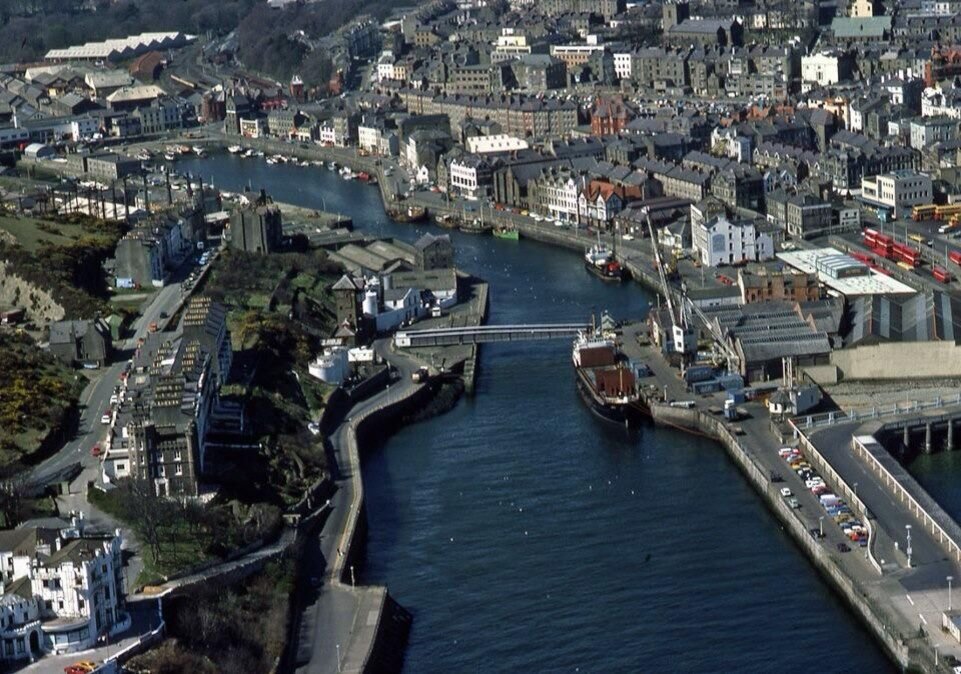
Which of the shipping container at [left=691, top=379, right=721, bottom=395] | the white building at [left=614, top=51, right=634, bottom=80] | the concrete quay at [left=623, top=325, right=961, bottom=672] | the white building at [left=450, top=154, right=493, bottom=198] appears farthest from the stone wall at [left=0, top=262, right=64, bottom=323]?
the white building at [left=614, top=51, right=634, bottom=80]

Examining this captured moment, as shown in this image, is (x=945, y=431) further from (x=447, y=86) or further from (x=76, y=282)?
(x=447, y=86)

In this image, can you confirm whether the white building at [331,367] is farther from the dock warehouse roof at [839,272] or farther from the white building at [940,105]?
the white building at [940,105]

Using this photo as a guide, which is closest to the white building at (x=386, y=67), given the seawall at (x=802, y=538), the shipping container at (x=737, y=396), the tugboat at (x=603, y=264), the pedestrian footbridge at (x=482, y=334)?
the tugboat at (x=603, y=264)

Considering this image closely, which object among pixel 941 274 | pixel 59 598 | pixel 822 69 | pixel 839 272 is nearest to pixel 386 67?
pixel 822 69

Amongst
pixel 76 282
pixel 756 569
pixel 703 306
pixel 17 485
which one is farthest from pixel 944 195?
pixel 17 485

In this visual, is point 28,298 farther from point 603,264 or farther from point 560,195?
point 560,195

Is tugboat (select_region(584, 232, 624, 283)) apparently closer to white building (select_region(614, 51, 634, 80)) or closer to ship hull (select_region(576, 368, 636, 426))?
ship hull (select_region(576, 368, 636, 426))
